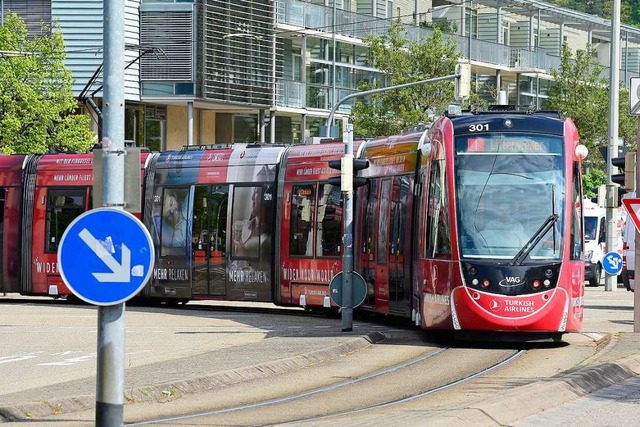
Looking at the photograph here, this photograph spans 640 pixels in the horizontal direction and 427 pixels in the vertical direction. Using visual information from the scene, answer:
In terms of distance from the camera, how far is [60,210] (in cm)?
3159

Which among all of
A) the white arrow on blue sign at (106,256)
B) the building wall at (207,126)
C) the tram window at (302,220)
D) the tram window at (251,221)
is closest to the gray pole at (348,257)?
the tram window at (302,220)

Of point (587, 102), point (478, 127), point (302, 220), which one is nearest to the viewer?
point (478, 127)

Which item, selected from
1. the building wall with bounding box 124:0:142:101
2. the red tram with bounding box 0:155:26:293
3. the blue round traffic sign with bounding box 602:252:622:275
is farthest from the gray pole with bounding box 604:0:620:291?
the red tram with bounding box 0:155:26:293

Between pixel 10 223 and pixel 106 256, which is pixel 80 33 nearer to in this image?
pixel 10 223

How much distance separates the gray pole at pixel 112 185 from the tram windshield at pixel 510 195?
10.7m

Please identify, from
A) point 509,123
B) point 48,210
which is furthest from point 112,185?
point 48,210

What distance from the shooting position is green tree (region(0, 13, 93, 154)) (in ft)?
145

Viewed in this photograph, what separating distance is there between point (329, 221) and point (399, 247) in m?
3.17

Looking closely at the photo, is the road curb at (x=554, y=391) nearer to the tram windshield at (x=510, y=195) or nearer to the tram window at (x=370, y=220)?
the tram windshield at (x=510, y=195)

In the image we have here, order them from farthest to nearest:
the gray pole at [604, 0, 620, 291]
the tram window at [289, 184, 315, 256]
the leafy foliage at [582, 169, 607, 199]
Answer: the leafy foliage at [582, 169, 607, 199]
the gray pole at [604, 0, 620, 291]
the tram window at [289, 184, 315, 256]

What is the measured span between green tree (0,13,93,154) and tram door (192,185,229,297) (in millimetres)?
15690

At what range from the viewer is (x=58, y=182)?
31.8 m

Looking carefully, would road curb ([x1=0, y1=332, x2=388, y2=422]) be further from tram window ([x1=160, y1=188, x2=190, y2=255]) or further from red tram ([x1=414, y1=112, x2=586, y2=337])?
tram window ([x1=160, y1=188, x2=190, y2=255])

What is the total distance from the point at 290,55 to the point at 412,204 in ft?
129
